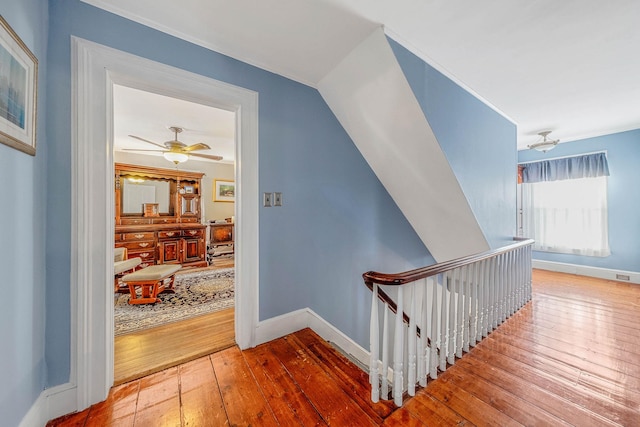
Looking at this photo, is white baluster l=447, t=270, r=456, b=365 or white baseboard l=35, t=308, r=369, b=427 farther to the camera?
white baluster l=447, t=270, r=456, b=365

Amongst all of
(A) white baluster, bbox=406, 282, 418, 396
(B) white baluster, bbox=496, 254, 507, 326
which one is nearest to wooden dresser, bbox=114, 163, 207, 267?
(A) white baluster, bbox=406, 282, 418, 396

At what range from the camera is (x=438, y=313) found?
177 centimetres

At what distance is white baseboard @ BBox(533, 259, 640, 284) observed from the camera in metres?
3.57

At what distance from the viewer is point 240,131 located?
1810mm

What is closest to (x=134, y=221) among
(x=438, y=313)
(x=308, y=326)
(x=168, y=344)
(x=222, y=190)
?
(x=222, y=190)

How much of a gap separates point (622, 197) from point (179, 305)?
6.48 m

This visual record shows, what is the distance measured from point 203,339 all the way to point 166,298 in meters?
1.39

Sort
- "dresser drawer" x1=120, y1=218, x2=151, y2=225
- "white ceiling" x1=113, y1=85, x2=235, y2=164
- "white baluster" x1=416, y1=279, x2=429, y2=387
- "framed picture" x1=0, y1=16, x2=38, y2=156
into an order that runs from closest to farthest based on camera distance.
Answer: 1. "framed picture" x1=0, y1=16, x2=38, y2=156
2. "white baluster" x1=416, y1=279, x2=429, y2=387
3. "white ceiling" x1=113, y1=85, x2=235, y2=164
4. "dresser drawer" x1=120, y1=218, x2=151, y2=225

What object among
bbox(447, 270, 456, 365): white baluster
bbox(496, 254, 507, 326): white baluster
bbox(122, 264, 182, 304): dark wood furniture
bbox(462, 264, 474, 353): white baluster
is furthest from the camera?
bbox(122, 264, 182, 304): dark wood furniture

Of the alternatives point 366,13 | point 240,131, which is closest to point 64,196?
point 240,131

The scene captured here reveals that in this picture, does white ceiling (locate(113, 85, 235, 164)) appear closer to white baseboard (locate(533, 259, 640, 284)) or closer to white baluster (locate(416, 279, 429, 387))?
white baluster (locate(416, 279, 429, 387))

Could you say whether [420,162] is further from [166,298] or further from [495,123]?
[166,298]

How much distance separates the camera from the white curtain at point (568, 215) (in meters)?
3.83

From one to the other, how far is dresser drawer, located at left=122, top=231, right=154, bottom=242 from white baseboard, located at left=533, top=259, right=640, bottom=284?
23.6ft
